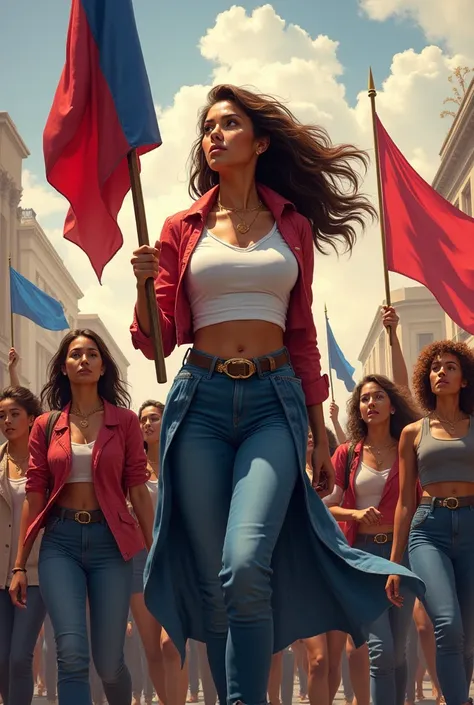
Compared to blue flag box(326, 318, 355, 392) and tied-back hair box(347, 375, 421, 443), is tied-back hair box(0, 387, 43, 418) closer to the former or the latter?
tied-back hair box(347, 375, 421, 443)

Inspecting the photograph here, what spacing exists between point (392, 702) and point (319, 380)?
349 cm

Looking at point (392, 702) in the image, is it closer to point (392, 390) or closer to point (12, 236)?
point (392, 390)

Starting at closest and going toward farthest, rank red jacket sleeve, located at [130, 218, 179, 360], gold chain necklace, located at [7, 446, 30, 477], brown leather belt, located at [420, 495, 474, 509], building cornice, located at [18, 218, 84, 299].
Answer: red jacket sleeve, located at [130, 218, 179, 360], brown leather belt, located at [420, 495, 474, 509], gold chain necklace, located at [7, 446, 30, 477], building cornice, located at [18, 218, 84, 299]

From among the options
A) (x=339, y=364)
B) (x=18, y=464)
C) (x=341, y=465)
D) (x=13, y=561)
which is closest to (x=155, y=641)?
(x=13, y=561)

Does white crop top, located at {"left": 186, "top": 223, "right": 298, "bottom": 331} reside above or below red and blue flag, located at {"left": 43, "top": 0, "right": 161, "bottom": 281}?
below

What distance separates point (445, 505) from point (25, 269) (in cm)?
6749

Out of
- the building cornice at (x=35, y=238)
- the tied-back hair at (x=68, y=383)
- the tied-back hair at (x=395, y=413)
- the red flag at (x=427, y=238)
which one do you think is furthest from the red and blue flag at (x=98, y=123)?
the building cornice at (x=35, y=238)

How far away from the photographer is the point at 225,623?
15.3 ft

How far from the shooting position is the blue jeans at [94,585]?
6664 millimetres

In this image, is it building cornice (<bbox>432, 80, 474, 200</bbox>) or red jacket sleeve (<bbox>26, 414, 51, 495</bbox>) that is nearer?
red jacket sleeve (<bbox>26, 414, 51, 495</bbox>)

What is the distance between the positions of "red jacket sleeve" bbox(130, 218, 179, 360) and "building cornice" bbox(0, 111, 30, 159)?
5091 centimetres

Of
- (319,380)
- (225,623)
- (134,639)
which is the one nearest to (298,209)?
(319,380)

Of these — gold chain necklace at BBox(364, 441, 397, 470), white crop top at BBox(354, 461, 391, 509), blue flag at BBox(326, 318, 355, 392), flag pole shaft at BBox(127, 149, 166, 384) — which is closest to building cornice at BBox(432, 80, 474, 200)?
blue flag at BBox(326, 318, 355, 392)

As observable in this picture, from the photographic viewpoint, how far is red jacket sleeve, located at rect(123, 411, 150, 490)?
750 centimetres
